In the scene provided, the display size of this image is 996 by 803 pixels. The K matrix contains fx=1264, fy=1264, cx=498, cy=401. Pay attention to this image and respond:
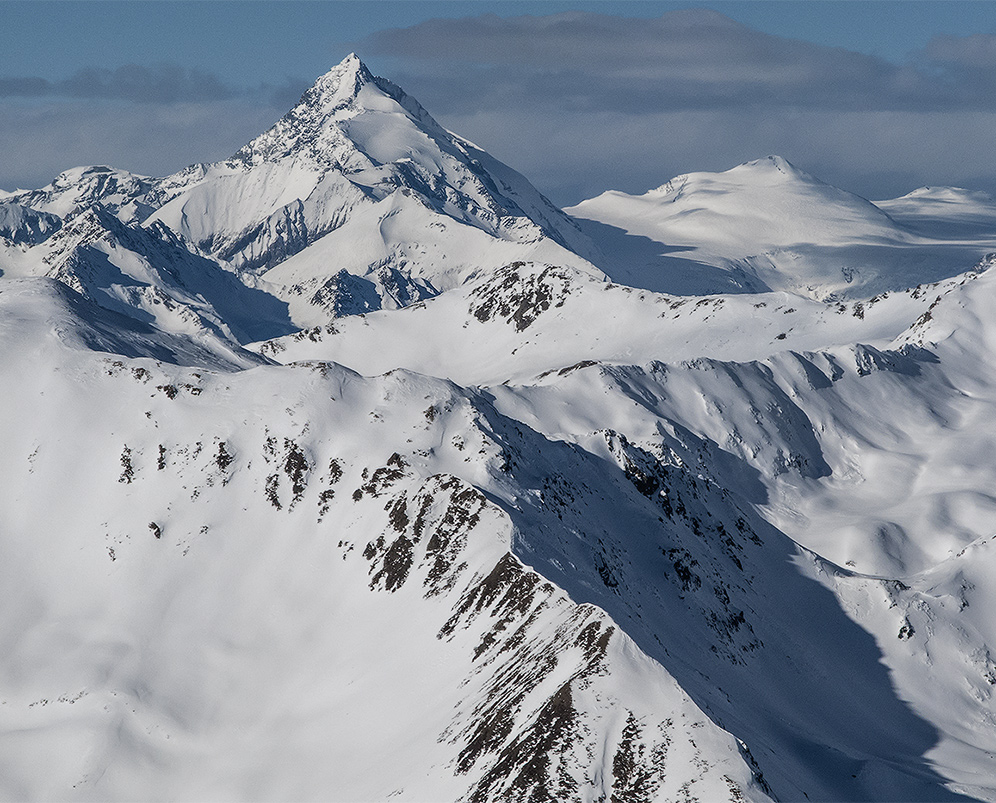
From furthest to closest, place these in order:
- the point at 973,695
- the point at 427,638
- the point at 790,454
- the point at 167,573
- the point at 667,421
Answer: the point at 790,454 → the point at 667,421 → the point at 167,573 → the point at 973,695 → the point at 427,638

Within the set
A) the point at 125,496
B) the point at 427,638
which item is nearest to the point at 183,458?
the point at 125,496

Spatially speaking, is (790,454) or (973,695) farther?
(790,454)

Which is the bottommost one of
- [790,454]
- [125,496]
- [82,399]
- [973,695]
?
[973,695]

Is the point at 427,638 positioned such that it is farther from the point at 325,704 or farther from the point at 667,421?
the point at 667,421

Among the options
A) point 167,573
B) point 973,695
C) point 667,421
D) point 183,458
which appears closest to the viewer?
point 973,695

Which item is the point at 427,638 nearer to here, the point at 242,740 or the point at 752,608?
the point at 242,740

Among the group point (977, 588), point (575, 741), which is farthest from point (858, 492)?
point (575, 741)

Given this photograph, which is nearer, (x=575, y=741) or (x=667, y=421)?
(x=575, y=741)

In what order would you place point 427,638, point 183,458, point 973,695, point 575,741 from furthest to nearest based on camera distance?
point 183,458 < point 973,695 < point 427,638 < point 575,741

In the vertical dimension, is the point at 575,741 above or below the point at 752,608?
below
